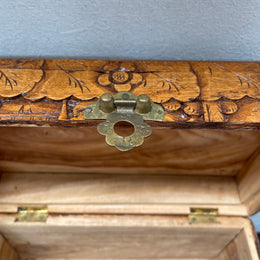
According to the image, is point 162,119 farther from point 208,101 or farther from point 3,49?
point 3,49

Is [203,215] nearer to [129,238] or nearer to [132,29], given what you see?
[129,238]

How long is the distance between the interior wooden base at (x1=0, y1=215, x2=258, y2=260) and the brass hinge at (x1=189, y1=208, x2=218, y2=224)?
2 cm

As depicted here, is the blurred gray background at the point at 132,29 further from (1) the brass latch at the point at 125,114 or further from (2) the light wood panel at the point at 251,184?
(2) the light wood panel at the point at 251,184

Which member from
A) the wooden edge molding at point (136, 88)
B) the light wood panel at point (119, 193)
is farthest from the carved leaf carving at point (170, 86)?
the light wood panel at point (119, 193)

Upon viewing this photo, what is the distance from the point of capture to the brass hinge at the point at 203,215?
80cm

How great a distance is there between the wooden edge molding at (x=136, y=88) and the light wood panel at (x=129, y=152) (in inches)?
5.0

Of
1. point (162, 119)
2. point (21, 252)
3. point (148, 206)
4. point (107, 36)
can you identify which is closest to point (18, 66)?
point (107, 36)

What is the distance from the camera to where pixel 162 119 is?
527 mm

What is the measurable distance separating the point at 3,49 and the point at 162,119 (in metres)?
0.45

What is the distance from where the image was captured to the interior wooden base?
0.78 metres

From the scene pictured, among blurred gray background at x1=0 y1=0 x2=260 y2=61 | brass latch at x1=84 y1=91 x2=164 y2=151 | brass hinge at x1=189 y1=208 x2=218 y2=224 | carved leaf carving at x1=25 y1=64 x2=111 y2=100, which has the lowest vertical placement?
brass hinge at x1=189 y1=208 x2=218 y2=224

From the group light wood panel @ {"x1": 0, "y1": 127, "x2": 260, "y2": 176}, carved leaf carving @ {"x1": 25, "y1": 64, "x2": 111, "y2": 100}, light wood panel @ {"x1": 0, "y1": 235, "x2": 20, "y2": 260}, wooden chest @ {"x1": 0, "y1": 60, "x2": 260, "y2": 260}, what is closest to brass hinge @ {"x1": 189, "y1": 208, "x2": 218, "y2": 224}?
wooden chest @ {"x1": 0, "y1": 60, "x2": 260, "y2": 260}

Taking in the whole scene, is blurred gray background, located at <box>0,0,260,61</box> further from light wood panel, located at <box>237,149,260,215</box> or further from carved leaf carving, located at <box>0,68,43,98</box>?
light wood panel, located at <box>237,149,260,215</box>

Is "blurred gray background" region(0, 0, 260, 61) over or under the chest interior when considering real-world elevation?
over
